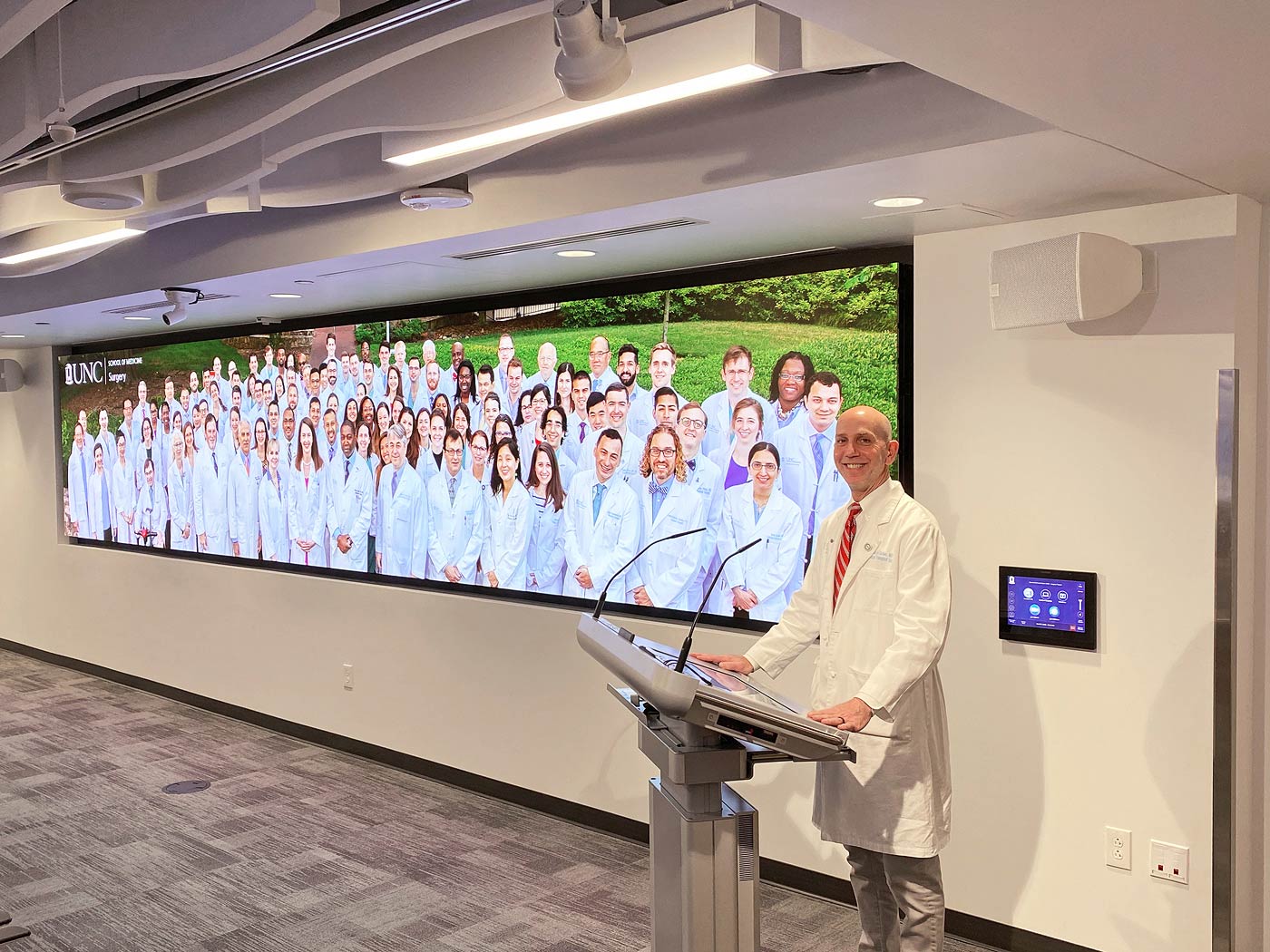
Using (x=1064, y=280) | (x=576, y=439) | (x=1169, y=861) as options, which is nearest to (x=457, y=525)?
(x=576, y=439)

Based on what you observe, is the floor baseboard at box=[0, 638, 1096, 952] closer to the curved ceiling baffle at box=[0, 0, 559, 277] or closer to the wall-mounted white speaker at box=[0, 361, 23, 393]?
the wall-mounted white speaker at box=[0, 361, 23, 393]

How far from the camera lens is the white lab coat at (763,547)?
4484mm

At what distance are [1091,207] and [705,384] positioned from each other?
5.82ft

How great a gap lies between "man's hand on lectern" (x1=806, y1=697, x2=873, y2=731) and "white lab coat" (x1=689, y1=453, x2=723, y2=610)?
190 centimetres

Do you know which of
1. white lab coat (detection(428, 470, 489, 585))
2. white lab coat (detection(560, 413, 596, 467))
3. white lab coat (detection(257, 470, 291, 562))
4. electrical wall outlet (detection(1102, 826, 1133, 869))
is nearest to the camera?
electrical wall outlet (detection(1102, 826, 1133, 869))

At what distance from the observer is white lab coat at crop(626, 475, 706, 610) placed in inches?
191

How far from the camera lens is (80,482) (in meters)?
8.70

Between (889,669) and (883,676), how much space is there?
0.09 ft

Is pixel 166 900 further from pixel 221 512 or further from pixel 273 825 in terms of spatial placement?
pixel 221 512

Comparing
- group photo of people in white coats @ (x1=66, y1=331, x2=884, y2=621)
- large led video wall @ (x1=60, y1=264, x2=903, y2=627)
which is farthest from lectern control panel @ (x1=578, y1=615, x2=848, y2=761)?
group photo of people in white coats @ (x1=66, y1=331, x2=884, y2=621)

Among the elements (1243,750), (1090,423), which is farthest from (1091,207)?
(1243,750)

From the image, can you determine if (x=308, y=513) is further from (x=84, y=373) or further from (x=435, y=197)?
(x=435, y=197)

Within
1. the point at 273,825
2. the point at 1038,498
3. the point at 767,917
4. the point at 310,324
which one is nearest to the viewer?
the point at 1038,498

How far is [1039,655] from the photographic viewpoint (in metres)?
3.74
